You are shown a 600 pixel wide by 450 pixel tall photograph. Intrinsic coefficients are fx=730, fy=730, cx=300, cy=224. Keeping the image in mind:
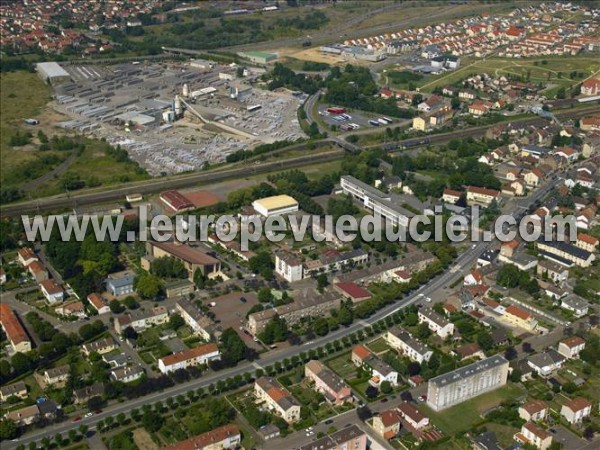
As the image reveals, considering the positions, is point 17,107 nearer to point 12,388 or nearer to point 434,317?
point 12,388

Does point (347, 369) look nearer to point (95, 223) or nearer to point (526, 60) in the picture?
point (95, 223)

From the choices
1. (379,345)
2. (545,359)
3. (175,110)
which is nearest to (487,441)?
(545,359)

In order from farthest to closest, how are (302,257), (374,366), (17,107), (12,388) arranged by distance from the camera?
(17,107) < (302,257) < (374,366) < (12,388)

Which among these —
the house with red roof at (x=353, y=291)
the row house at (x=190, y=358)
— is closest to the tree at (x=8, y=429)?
the row house at (x=190, y=358)

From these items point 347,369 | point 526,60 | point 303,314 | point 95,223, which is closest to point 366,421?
point 347,369

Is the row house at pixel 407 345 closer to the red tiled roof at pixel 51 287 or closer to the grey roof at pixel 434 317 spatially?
the grey roof at pixel 434 317

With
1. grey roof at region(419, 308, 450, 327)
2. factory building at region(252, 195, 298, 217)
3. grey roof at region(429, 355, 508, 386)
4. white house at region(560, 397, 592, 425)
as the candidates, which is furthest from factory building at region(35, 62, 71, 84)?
white house at region(560, 397, 592, 425)
